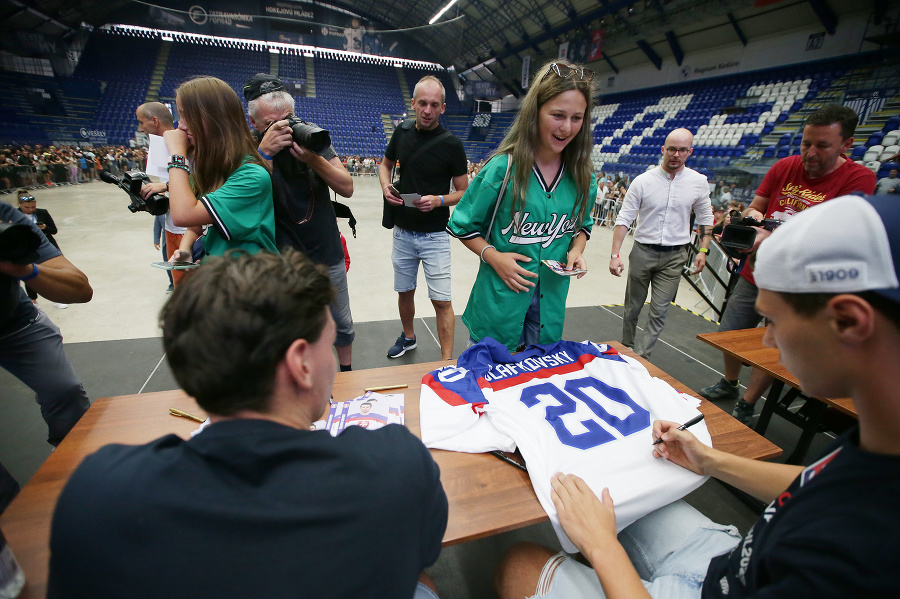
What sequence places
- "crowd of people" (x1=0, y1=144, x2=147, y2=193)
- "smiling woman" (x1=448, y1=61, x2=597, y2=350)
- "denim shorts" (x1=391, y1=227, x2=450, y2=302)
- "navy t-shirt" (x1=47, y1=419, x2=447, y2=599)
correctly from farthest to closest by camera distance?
"crowd of people" (x1=0, y1=144, x2=147, y2=193) → "denim shorts" (x1=391, y1=227, x2=450, y2=302) → "smiling woman" (x1=448, y1=61, x2=597, y2=350) → "navy t-shirt" (x1=47, y1=419, x2=447, y2=599)

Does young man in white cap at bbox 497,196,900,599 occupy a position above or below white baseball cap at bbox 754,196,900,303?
below

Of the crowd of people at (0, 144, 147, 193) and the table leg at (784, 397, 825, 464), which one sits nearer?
the table leg at (784, 397, 825, 464)

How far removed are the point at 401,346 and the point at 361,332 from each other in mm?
511

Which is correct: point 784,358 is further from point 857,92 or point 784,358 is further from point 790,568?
point 857,92

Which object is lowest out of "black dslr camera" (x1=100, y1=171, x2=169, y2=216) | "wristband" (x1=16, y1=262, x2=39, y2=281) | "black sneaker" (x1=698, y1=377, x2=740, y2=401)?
"black sneaker" (x1=698, y1=377, x2=740, y2=401)

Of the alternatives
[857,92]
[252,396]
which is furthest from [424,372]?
[857,92]

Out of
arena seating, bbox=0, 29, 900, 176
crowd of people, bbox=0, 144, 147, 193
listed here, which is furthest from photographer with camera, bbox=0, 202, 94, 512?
crowd of people, bbox=0, 144, 147, 193

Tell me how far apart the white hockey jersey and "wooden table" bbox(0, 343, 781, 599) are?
0.06 meters

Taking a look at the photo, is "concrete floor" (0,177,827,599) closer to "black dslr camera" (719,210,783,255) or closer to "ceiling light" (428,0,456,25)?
"black dslr camera" (719,210,783,255)

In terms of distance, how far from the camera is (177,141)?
1.62 metres

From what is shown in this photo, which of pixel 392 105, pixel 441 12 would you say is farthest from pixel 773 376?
pixel 392 105

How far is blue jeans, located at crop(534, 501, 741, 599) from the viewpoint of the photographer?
37.5 inches

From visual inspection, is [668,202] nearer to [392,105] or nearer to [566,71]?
[566,71]

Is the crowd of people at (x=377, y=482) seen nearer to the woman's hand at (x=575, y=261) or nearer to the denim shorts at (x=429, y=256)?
the woman's hand at (x=575, y=261)
